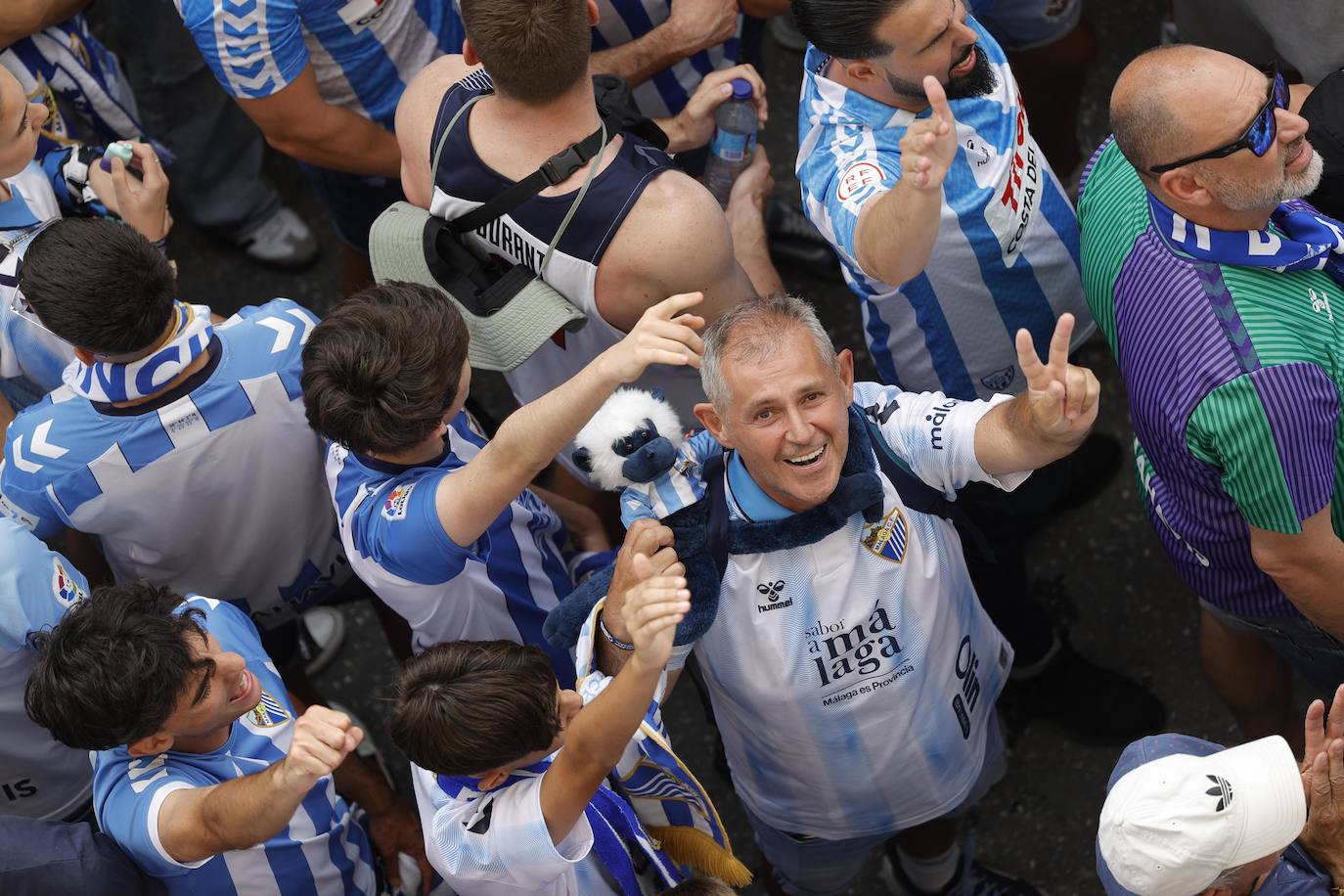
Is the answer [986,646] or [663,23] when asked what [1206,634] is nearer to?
[986,646]

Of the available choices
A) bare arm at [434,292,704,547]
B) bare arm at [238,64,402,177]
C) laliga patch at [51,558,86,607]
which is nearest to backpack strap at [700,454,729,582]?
bare arm at [434,292,704,547]

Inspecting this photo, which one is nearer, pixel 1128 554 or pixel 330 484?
pixel 330 484

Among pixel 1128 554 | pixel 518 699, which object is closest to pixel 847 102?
pixel 518 699

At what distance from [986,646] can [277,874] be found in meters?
1.51

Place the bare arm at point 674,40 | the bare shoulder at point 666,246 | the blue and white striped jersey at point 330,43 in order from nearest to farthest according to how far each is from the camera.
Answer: the bare shoulder at point 666,246 → the blue and white striped jersey at point 330,43 → the bare arm at point 674,40

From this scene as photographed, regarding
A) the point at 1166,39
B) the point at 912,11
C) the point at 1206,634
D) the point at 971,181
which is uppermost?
the point at 912,11

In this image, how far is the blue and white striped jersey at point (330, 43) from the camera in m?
3.22

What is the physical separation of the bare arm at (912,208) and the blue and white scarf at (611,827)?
1.16 meters

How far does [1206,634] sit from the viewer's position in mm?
3283

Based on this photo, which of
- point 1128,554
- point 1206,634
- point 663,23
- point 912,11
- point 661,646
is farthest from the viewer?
point 1128,554

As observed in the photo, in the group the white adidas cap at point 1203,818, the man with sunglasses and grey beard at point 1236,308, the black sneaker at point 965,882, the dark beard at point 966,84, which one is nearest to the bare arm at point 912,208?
the dark beard at point 966,84

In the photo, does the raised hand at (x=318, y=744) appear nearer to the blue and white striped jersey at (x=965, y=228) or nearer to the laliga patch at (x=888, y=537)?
the laliga patch at (x=888, y=537)

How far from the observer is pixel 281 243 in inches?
196

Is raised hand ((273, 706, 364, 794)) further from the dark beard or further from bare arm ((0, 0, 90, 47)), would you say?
bare arm ((0, 0, 90, 47))
